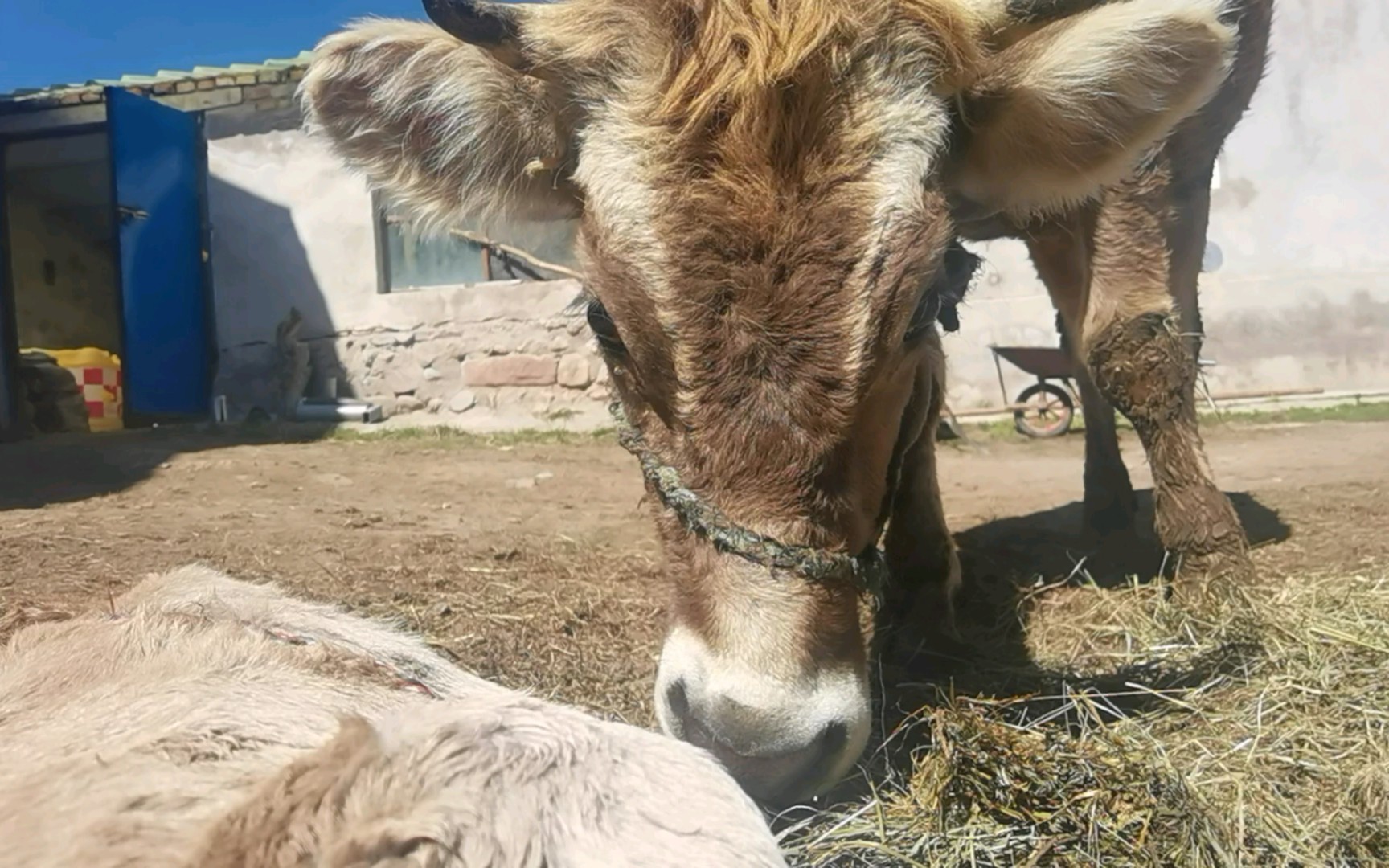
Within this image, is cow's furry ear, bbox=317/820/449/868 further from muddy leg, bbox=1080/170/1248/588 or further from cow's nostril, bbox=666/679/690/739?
muddy leg, bbox=1080/170/1248/588

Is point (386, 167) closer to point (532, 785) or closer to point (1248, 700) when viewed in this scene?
point (532, 785)

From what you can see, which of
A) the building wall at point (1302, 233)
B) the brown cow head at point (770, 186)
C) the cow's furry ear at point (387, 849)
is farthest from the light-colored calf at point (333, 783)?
the building wall at point (1302, 233)

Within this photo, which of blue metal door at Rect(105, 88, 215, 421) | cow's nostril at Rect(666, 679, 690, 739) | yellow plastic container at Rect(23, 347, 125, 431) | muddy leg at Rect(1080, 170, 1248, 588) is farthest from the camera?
yellow plastic container at Rect(23, 347, 125, 431)

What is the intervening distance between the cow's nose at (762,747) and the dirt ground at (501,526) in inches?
31.3

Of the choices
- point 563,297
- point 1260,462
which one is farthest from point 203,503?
point 1260,462

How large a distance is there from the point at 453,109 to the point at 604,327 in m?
0.79

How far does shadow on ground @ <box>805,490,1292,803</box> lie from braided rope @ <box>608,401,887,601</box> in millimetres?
→ 359

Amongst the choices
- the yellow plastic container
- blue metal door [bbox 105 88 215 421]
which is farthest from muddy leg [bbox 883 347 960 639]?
the yellow plastic container

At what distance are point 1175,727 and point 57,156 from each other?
53.7 feet

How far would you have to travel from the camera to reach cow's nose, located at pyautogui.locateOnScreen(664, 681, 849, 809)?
182cm

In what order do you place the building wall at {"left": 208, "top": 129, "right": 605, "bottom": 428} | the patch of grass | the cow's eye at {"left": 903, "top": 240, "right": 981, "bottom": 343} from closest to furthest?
the cow's eye at {"left": 903, "top": 240, "right": 981, "bottom": 343}
the patch of grass
the building wall at {"left": 208, "top": 129, "right": 605, "bottom": 428}

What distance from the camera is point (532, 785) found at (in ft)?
3.61

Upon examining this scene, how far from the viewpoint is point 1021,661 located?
329cm

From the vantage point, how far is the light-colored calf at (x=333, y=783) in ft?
3.25
